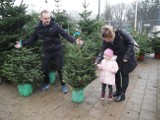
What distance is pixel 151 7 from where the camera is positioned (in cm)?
1980

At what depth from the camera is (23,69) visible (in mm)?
4363

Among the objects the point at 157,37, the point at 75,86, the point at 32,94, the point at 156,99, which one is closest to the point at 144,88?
the point at 156,99

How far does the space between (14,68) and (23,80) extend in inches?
13.7

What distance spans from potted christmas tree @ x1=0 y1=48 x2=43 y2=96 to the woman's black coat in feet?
5.27

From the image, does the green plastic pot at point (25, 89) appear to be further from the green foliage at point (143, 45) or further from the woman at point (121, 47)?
the green foliage at point (143, 45)

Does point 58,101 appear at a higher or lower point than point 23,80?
lower

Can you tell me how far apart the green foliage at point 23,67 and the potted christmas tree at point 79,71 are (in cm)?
90

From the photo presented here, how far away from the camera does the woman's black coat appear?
12.6ft

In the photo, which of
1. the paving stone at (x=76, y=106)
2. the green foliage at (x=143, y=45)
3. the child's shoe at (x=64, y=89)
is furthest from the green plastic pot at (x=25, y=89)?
the green foliage at (x=143, y=45)

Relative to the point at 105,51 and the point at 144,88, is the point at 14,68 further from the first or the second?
the point at 144,88

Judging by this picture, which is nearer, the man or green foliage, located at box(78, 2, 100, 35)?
the man

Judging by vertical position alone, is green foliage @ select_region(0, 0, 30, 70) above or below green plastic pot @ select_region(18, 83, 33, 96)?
above

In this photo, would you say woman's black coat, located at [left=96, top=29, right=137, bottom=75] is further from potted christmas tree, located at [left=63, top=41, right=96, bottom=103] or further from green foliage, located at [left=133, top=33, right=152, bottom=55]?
green foliage, located at [left=133, top=33, right=152, bottom=55]

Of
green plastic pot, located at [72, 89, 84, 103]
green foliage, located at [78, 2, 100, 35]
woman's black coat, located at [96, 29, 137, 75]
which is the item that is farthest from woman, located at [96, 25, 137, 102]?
green foliage, located at [78, 2, 100, 35]
